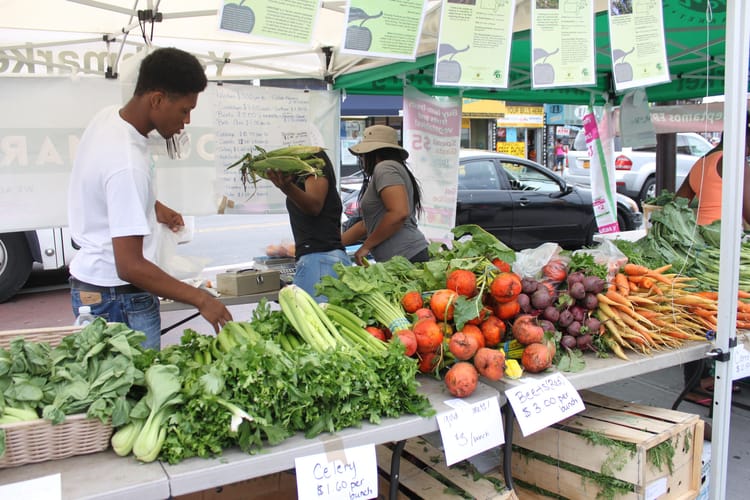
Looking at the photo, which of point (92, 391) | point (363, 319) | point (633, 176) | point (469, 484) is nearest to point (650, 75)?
point (363, 319)

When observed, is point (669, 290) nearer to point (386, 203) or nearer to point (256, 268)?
point (386, 203)

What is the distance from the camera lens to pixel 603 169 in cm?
586

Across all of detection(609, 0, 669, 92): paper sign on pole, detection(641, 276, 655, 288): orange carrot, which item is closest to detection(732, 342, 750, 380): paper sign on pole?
detection(641, 276, 655, 288): orange carrot

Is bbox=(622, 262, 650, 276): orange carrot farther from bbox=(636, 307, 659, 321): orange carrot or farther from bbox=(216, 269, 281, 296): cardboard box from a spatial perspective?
bbox=(216, 269, 281, 296): cardboard box

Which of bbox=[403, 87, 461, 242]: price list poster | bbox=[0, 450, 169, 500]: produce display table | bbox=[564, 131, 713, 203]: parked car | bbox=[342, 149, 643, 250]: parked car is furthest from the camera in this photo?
bbox=[564, 131, 713, 203]: parked car

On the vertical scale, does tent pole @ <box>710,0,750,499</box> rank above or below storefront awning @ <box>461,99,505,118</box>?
below

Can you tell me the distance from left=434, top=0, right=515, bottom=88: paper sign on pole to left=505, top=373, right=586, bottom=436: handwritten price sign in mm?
1279

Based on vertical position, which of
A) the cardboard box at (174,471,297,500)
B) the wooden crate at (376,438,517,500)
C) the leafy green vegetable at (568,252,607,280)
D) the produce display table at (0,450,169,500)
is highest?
the leafy green vegetable at (568,252,607,280)

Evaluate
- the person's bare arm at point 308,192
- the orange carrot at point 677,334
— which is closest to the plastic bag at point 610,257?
the orange carrot at point 677,334

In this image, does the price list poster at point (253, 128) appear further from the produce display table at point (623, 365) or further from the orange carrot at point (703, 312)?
the orange carrot at point (703, 312)

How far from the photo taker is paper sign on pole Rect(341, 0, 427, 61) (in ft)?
7.07

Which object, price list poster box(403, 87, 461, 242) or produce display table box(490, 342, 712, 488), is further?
price list poster box(403, 87, 461, 242)

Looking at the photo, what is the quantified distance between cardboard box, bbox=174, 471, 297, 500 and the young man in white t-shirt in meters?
0.59

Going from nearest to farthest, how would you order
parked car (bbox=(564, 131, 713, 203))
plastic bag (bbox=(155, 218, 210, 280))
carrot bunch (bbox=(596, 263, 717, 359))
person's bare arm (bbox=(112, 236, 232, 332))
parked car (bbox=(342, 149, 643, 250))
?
person's bare arm (bbox=(112, 236, 232, 332))
carrot bunch (bbox=(596, 263, 717, 359))
plastic bag (bbox=(155, 218, 210, 280))
parked car (bbox=(342, 149, 643, 250))
parked car (bbox=(564, 131, 713, 203))
